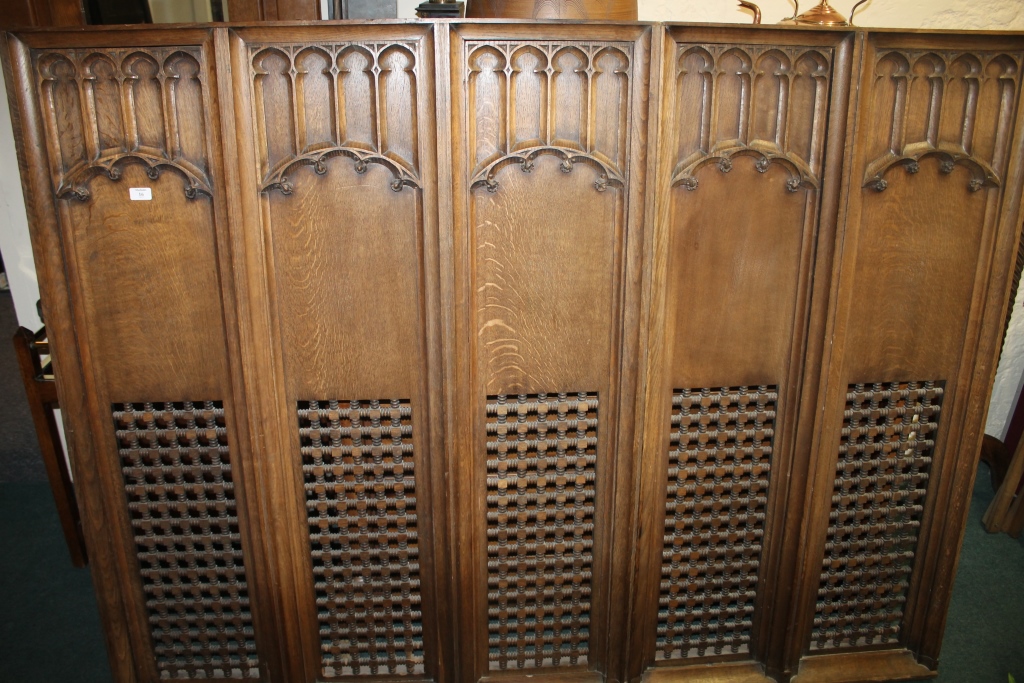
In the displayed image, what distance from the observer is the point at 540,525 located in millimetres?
1767

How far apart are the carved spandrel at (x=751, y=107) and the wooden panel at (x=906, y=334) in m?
0.11

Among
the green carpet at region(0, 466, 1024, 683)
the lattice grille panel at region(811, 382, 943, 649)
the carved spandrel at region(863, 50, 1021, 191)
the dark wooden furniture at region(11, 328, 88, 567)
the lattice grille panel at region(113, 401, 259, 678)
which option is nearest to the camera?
the carved spandrel at region(863, 50, 1021, 191)

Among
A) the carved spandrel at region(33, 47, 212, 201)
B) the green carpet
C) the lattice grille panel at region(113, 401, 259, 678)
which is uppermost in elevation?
the carved spandrel at region(33, 47, 212, 201)

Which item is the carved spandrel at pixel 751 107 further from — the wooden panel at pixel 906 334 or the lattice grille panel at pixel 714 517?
the lattice grille panel at pixel 714 517

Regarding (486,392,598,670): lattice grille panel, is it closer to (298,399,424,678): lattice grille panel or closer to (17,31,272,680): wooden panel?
(298,399,424,678): lattice grille panel

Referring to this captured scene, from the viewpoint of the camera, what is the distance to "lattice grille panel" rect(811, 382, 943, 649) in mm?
1770

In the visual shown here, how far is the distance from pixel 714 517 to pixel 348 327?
1101 millimetres

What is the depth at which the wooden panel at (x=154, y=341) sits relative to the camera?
1429mm

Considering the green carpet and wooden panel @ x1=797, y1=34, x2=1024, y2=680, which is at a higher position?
wooden panel @ x1=797, y1=34, x2=1024, y2=680

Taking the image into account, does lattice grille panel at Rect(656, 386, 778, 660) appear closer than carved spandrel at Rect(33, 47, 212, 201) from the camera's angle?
No

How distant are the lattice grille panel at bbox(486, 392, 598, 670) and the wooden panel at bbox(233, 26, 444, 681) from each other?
0.17 metres

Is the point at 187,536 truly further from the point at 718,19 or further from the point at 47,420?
the point at 718,19

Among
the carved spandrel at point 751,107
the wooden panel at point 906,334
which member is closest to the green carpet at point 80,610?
the wooden panel at point 906,334

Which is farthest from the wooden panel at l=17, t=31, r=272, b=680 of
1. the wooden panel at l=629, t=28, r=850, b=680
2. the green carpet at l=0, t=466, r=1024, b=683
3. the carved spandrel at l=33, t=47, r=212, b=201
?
the wooden panel at l=629, t=28, r=850, b=680
